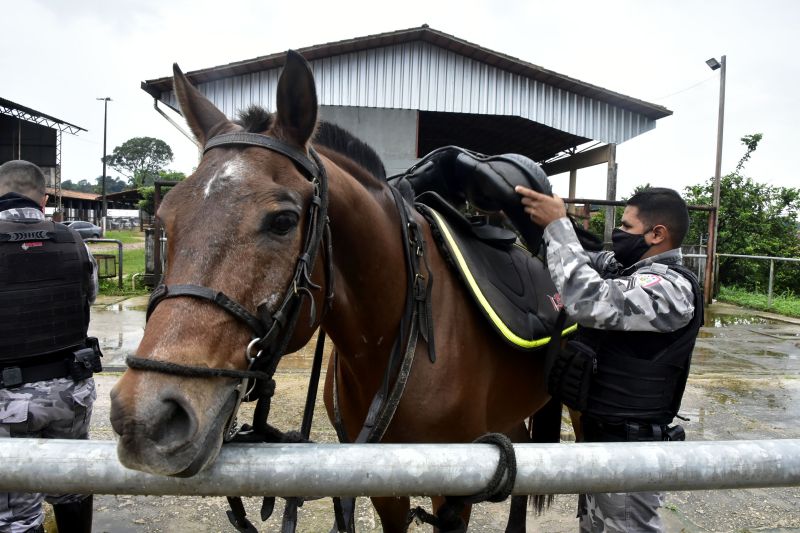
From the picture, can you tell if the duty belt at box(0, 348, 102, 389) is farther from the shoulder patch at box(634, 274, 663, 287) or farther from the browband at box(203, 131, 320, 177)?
the shoulder patch at box(634, 274, 663, 287)

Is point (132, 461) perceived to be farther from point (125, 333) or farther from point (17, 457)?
point (125, 333)

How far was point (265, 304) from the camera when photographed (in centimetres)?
120

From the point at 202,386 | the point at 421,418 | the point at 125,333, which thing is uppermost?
the point at 202,386

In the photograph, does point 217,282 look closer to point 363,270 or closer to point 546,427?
point 363,270

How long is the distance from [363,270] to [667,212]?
1.23 metres

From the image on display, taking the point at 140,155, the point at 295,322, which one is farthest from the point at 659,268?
the point at 140,155

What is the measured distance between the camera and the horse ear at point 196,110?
1.59 meters

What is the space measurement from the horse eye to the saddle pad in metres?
0.93

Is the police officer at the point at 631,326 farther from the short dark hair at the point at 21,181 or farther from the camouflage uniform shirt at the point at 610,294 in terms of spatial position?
the short dark hair at the point at 21,181

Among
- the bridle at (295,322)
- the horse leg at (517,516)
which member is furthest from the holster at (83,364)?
the horse leg at (517,516)

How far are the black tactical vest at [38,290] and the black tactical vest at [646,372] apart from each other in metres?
2.53

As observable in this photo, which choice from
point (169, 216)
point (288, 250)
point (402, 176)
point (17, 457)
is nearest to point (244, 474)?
point (17, 457)

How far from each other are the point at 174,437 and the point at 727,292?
15515 millimetres

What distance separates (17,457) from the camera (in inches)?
36.5
